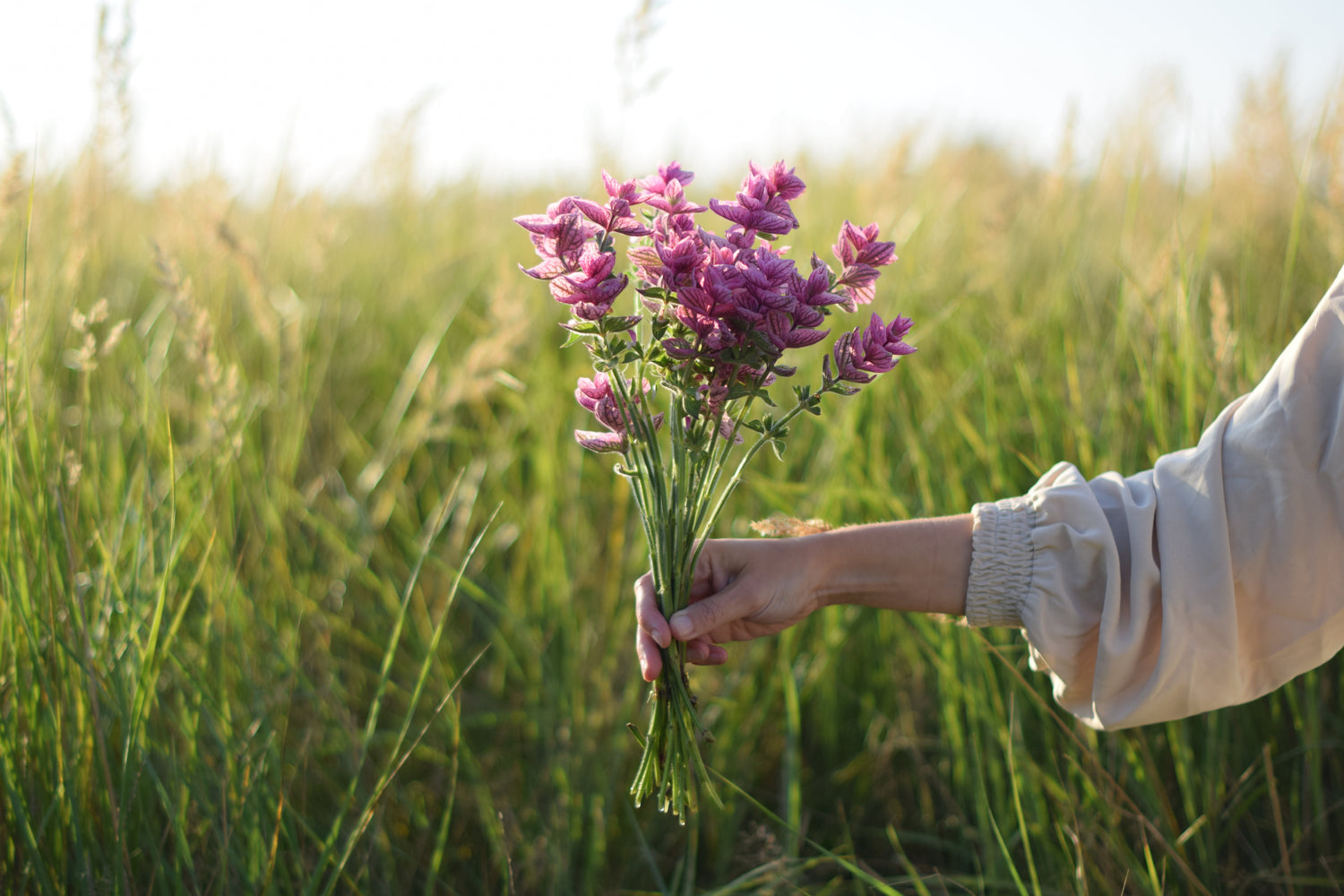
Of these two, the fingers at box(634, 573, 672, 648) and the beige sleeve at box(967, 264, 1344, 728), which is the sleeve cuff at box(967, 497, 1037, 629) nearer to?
the beige sleeve at box(967, 264, 1344, 728)

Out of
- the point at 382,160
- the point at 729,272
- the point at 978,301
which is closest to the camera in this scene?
the point at 729,272

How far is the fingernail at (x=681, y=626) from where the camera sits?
0.76 meters

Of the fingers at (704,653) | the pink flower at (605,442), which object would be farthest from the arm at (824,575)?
the pink flower at (605,442)

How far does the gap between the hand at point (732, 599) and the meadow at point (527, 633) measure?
27cm

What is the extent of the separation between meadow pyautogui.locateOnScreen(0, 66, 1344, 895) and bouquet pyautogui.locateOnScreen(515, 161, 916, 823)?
287 millimetres

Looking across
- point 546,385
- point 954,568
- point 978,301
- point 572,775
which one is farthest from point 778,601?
point 978,301

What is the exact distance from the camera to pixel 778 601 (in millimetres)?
855

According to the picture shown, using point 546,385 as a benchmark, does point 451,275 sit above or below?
above

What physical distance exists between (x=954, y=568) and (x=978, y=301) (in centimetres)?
163

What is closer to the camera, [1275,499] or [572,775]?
[1275,499]

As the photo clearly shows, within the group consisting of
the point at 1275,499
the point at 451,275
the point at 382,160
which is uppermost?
the point at 382,160

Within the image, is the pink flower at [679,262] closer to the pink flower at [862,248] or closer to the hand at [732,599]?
the pink flower at [862,248]

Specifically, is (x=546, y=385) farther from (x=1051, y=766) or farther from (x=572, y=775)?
(x=1051, y=766)

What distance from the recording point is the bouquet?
0.66m
